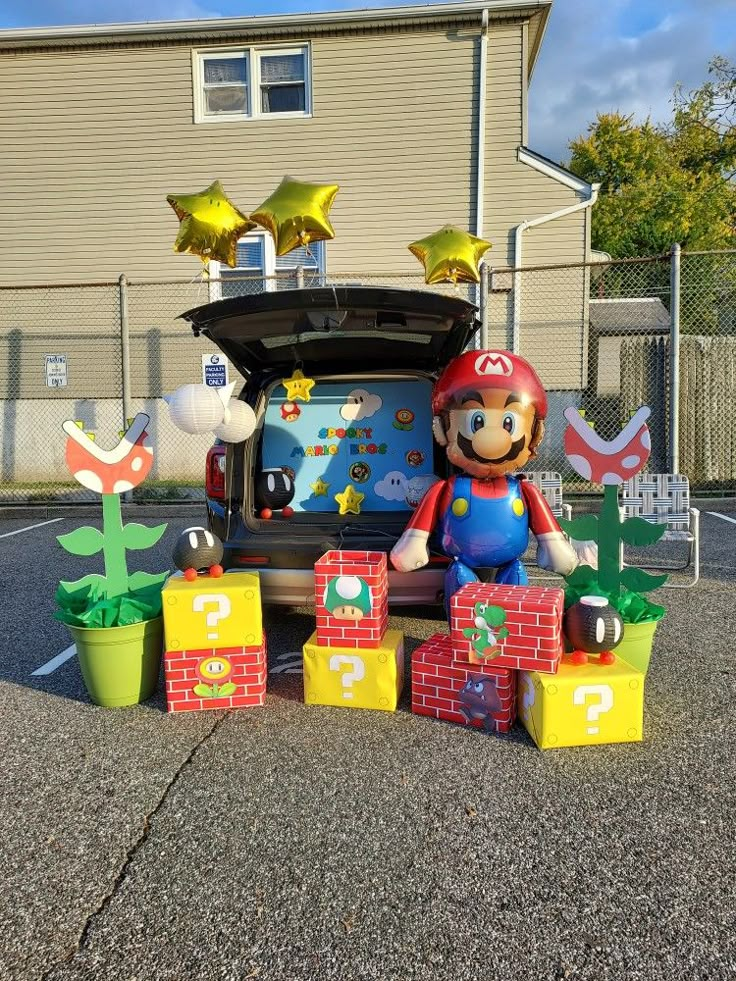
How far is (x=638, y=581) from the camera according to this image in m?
3.73

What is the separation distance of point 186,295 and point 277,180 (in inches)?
95.5

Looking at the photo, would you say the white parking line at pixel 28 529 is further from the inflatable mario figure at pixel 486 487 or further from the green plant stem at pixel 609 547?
the green plant stem at pixel 609 547

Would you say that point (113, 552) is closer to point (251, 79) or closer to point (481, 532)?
point (481, 532)

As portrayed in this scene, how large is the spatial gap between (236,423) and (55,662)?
177 cm

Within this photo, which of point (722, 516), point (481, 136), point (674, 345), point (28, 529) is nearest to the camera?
point (674, 345)

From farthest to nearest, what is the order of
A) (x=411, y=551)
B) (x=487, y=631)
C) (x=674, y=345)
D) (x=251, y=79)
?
(x=251, y=79)
(x=674, y=345)
(x=411, y=551)
(x=487, y=631)

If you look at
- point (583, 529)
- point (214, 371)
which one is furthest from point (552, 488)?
point (214, 371)

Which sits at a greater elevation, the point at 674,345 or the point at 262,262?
the point at 262,262

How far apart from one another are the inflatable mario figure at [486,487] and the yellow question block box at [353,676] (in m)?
0.53

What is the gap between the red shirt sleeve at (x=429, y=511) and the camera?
12.2 ft

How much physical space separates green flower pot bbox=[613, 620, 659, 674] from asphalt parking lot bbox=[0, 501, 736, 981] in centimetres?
23

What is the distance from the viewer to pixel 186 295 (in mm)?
11195

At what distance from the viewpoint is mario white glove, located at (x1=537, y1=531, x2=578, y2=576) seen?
3699 mm

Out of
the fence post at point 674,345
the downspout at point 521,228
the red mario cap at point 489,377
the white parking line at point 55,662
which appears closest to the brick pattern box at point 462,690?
the red mario cap at point 489,377
